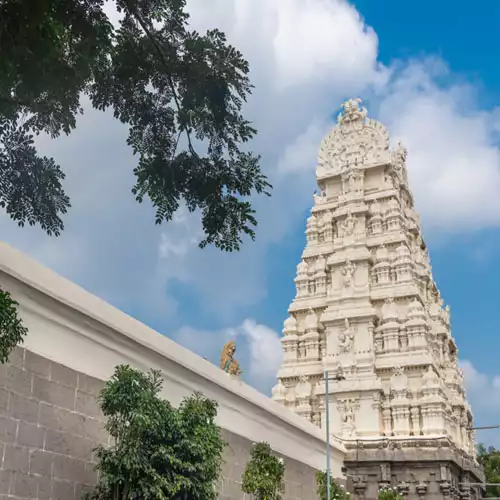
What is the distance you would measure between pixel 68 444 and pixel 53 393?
37.8 inches

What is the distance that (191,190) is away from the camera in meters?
7.54

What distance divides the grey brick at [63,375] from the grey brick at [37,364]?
13cm

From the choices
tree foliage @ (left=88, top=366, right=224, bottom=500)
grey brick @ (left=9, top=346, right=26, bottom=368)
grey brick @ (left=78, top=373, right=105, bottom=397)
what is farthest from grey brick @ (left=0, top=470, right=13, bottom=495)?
grey brick @ (left=78, top=373, right=105, bottom=397)

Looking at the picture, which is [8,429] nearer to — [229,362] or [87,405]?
[87,405]

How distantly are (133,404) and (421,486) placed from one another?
23.8 meters

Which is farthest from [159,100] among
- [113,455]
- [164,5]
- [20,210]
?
[113,455]

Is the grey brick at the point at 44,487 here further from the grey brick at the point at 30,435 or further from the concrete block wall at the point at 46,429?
the grey brick at the point at 30,435

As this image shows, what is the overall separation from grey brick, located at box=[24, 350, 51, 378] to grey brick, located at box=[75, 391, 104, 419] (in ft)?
3.13

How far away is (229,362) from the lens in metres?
19.8

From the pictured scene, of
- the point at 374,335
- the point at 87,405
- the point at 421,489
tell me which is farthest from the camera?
the point at 374,335

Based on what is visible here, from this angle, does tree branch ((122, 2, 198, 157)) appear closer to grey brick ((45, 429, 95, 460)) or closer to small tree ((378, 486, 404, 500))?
grey brick ((45, 429, 95, 460))

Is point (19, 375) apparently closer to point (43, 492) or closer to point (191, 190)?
point (43, 492)

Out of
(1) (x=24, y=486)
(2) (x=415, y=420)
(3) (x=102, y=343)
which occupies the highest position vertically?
(2) (x=415, y=420)

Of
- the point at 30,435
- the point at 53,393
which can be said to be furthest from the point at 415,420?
the point at 30,435
